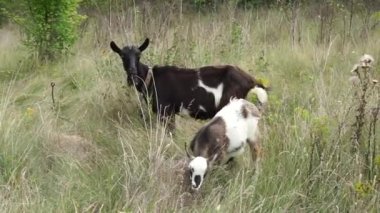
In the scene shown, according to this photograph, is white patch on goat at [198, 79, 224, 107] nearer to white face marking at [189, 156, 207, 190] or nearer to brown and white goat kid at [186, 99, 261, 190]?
brown and white goat kid at [186, 99, 261, 190]

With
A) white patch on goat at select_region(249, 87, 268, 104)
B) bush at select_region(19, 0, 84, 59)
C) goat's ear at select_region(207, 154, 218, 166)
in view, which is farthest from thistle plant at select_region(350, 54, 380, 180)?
bush at select_region(19, 0, 84, 59)

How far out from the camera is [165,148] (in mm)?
4934

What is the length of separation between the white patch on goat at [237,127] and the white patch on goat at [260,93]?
57 cm

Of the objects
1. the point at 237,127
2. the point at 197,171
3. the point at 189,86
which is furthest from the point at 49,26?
the point at 197,171

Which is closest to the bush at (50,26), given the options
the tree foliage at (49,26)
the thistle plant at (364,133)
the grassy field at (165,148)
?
the tree foliage at (49,26)

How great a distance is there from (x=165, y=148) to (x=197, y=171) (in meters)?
0.64

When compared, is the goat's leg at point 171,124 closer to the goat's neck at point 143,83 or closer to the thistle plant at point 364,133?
the goat's neck at point 143,83

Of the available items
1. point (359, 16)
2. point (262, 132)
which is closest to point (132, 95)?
point (262, 132)

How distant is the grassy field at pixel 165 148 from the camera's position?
14.3 ft

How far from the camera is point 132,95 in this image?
6734 millimetres

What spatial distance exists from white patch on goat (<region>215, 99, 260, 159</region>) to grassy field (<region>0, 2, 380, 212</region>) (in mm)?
162

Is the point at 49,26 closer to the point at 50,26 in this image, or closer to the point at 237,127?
the point at 50,26

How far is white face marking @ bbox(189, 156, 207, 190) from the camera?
172 inches

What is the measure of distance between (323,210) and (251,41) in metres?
5.62
